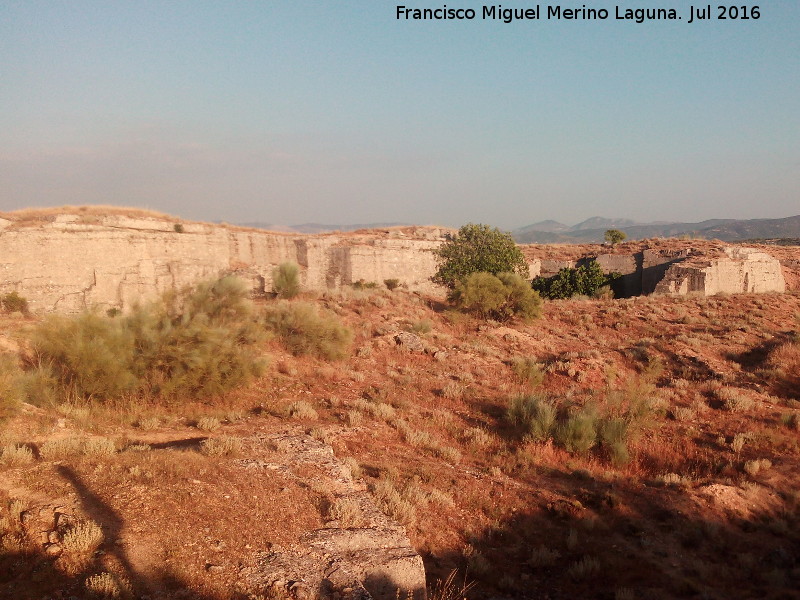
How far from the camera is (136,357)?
317 inches

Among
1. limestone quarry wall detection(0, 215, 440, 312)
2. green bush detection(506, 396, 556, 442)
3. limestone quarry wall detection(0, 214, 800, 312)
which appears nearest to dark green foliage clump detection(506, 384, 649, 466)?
green bush detection(506, 396, 556, 442)

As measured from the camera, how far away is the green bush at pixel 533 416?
804cm

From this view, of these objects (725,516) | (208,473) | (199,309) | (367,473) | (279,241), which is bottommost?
(725,516)

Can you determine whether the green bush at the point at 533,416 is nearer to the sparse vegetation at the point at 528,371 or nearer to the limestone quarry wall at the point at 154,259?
the sparse vegetation at the point at 528,371

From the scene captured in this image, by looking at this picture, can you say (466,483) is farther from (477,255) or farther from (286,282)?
(477,255)

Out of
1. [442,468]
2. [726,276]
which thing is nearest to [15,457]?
[442,468]

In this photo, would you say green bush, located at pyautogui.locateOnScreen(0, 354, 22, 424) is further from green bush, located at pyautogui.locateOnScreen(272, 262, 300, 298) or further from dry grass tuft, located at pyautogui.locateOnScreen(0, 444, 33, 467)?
green bush, located at pyautogui.locateOnScreen(272, 262, 300, 298)

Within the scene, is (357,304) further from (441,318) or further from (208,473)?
(208,473)

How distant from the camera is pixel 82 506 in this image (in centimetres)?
404

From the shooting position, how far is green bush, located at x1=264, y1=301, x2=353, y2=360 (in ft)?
37.7

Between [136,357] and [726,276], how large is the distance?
79.7 feet

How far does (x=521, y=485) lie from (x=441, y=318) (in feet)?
34.3

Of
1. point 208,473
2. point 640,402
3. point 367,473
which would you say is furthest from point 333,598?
point 640,402

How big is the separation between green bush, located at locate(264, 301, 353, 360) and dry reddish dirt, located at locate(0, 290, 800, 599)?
352 mm
